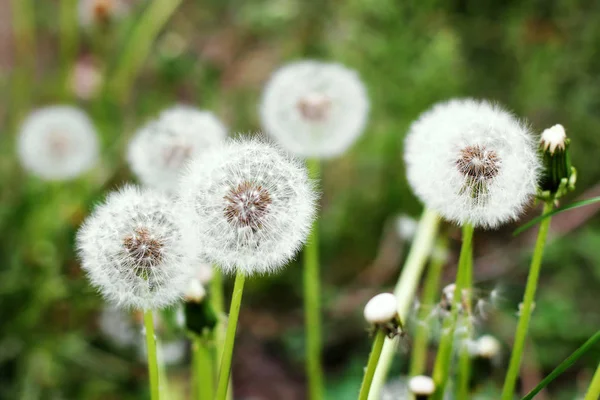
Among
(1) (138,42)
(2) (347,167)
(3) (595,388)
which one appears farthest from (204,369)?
(1) (138,42)

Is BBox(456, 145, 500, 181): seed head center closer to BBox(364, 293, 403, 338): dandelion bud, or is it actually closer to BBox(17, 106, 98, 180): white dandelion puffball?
BBox(364, 293, 403, 338): dandelion bud

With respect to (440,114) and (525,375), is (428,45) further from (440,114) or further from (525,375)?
(440,114)

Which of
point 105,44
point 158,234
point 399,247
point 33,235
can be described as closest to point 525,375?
point 399,247

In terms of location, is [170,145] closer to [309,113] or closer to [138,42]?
[309,113]

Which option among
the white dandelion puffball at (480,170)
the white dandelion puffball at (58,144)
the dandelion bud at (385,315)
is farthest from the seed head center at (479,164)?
the white dandelion puffball at (58,144)

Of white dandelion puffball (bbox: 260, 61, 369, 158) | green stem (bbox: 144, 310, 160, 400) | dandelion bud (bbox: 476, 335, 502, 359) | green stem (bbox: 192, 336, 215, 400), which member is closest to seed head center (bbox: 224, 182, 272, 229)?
green stem (bbox: 144, 310, 160, 400)

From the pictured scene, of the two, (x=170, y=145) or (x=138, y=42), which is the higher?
(x=138, y=42)
